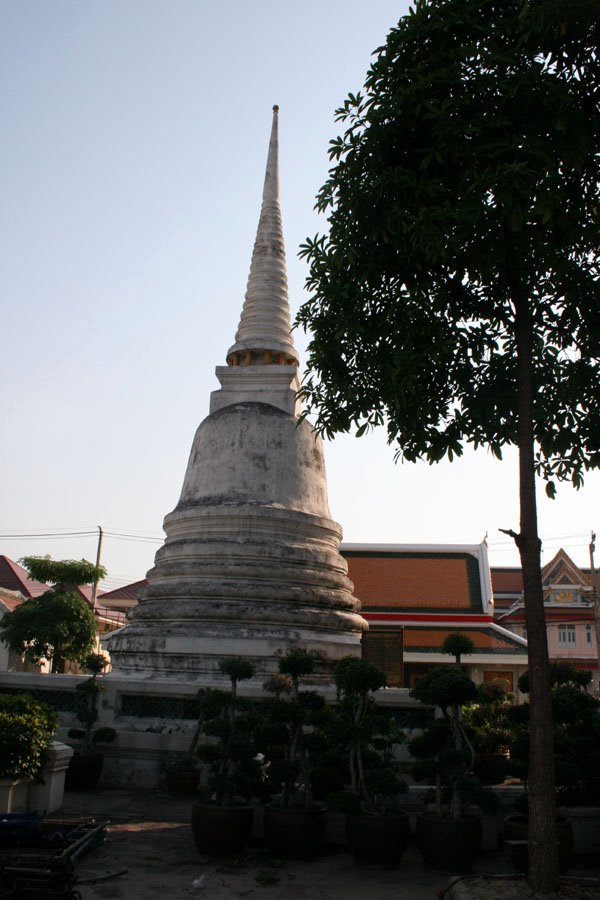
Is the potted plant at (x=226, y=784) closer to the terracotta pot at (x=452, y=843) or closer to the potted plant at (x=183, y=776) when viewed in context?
the terracotta pot at (x=452, y=843)

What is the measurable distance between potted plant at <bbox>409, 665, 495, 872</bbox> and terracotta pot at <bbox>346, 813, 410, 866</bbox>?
22 centimetres

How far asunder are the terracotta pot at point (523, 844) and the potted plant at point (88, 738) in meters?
Result: 5.63

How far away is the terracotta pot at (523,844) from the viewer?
21.9ft

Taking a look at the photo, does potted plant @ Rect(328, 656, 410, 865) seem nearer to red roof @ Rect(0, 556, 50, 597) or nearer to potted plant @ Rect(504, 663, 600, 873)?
potted plant @ Rect(504, 663, 600, 873)

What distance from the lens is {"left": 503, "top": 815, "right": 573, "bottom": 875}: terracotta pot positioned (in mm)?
6664

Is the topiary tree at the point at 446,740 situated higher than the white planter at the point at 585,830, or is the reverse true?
the topiary tree at the point at 446,740

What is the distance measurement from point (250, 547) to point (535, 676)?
8916mm

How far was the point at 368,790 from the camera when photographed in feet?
25.3

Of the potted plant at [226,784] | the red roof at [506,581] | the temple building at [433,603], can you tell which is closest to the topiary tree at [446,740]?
the potted plant at [226,784]

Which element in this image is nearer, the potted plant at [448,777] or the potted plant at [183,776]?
the potted plant at [448,777]

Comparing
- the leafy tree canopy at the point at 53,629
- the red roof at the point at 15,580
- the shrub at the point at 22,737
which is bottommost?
the shrub at the point at 22,737

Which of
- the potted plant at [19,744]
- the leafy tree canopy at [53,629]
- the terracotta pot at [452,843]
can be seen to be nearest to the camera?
the terracotta pot at [452,843]

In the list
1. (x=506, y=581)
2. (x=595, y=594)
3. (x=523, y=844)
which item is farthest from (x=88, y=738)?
(x=506, y=581)

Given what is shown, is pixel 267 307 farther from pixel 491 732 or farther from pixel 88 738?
pixel 88 738
